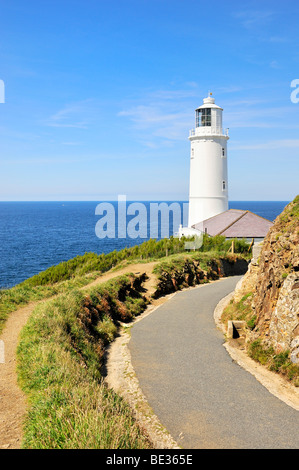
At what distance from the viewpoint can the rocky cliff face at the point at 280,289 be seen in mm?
12797

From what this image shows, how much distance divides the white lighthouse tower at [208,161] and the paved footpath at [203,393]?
24.4 metres

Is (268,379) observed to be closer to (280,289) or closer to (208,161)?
(280,289)

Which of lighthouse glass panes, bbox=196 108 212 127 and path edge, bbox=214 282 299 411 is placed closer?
path edge, bbox=214 282 299 411

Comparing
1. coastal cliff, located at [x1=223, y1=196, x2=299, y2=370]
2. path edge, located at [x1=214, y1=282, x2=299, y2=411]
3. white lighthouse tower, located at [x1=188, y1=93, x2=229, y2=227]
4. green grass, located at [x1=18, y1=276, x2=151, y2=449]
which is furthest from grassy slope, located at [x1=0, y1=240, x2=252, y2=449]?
white lighthouse tower, located at [x1=188, y1=93, x2=229, y2=227]

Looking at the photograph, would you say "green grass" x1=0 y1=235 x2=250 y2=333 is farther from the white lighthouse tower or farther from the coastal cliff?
the coastal cliff

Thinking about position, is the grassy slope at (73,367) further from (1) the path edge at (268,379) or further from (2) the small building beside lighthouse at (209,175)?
(2) the small building beside lighthouse at (209,175)

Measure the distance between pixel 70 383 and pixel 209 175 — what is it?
3345 centimetres

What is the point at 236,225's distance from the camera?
124 feet

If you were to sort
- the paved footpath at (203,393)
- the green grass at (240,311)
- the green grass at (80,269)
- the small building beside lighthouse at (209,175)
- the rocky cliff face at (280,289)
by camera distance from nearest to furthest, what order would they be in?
the paved footpath at (203,393), the rocky cliff face at (280,289), the green grass at (240,311), the green grass at (80,269), the small building beside lighthouse at (209,175)

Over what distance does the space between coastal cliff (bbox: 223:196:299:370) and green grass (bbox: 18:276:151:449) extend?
5.91m

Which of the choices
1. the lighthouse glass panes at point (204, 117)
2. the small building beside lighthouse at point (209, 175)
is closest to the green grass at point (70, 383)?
the small building beside lighthouse at point (209, 175)

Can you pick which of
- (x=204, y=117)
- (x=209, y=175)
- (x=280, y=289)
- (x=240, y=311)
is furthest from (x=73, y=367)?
(x=204, y=117)

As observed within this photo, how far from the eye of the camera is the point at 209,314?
63.0 ft

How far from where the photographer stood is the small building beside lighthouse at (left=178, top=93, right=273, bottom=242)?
3947 centimetres
